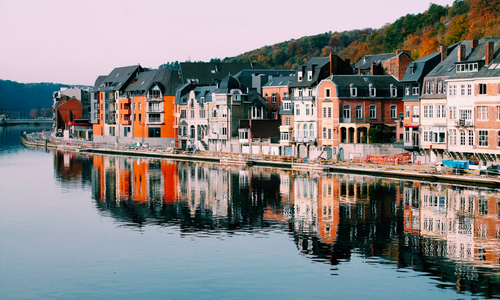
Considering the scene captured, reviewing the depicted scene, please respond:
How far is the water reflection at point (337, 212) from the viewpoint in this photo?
39.9 meters

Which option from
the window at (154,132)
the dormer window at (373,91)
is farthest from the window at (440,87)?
the window at (154,132)

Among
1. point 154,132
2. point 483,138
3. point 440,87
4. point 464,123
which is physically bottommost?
point 483,138

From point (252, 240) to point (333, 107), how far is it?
149 feet

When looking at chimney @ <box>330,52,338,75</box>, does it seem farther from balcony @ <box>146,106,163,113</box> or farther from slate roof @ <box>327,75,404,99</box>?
balcony @ <box>146,106,163,113</box>

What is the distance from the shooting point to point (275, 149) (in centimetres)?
9625

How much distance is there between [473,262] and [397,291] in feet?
22.9

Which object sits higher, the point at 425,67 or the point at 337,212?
the point at 425,67

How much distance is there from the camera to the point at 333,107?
88.1 m

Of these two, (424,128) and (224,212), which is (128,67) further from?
(224,212)

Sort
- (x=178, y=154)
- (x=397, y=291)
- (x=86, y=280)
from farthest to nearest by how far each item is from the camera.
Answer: (x=178, y=154)
(x=86, y=280)
(x=397, y=291)

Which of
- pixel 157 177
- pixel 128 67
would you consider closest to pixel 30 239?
pixel 157 177

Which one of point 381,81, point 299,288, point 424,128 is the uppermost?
point 381,81

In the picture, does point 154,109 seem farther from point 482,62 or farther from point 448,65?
point 482,62

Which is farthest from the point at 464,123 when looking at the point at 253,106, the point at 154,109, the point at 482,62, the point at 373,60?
the point at 154,109
